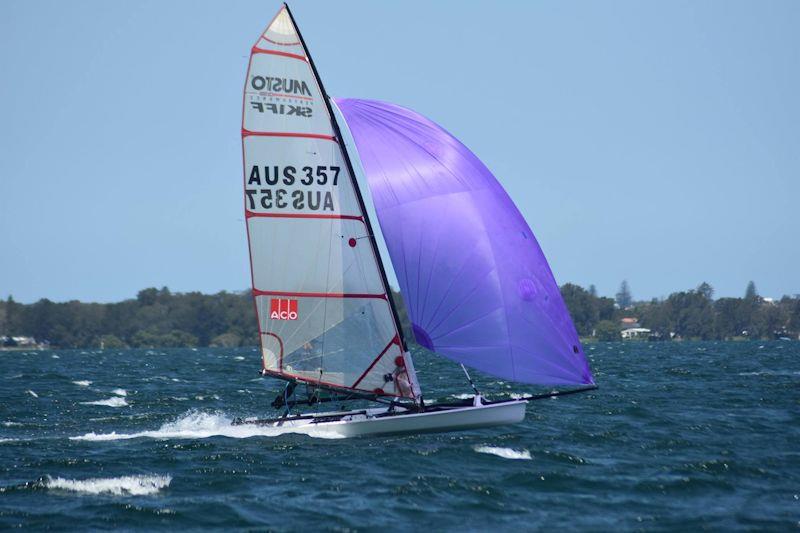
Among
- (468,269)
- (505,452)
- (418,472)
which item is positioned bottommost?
(418,472)

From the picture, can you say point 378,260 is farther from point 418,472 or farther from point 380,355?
point 418,472

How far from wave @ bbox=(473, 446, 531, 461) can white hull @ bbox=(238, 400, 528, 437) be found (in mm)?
875

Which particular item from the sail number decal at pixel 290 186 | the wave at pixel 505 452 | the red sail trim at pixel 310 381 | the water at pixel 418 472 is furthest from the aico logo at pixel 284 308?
the wave at pixel 505 452

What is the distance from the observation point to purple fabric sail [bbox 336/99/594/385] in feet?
82.3

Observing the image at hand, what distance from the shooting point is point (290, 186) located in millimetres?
25922

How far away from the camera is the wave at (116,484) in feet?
65.8

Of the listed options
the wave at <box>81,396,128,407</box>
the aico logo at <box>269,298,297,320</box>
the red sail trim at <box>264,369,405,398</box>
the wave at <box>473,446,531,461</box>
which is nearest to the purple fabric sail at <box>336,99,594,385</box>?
the wave at <box>473,446,531,461</box>

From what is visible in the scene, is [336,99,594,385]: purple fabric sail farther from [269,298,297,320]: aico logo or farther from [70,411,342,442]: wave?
[70,411,342,442]: wave

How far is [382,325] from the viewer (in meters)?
26.4

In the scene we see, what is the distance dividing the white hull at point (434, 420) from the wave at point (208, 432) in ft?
1.55

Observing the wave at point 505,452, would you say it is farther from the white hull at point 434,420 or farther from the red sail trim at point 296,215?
the red sail trim at point 296,215

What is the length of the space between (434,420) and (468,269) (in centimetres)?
344

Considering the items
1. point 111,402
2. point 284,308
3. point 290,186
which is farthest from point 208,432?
point 111,402

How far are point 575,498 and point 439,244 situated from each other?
7.48m
